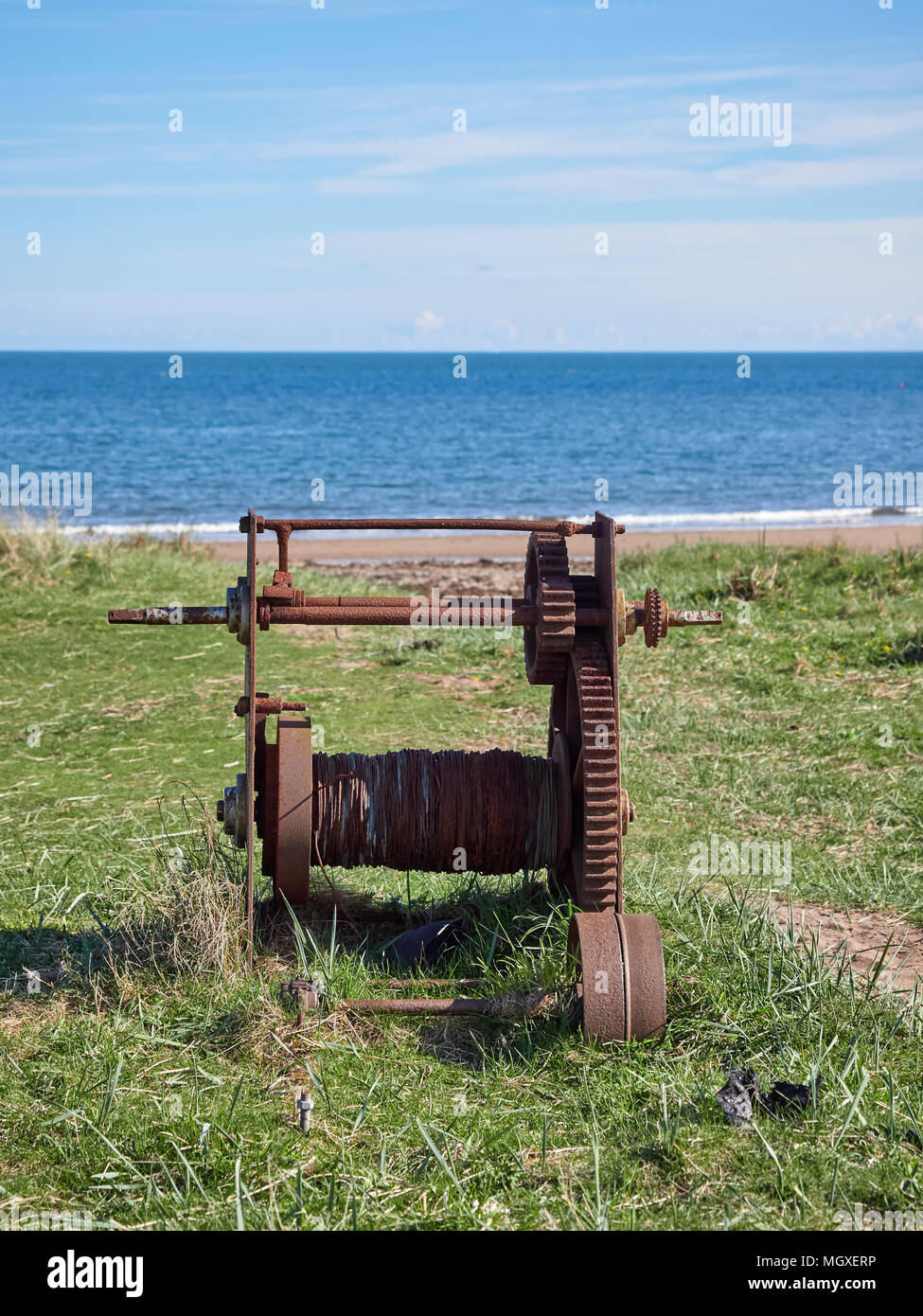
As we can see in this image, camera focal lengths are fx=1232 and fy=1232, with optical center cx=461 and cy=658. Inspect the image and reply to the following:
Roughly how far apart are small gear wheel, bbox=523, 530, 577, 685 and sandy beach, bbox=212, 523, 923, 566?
13865mm

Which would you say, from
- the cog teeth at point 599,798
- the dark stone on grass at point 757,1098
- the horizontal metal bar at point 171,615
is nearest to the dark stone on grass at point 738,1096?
the dark stone on grass at point 757,1098

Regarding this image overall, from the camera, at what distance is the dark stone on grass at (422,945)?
4848mm

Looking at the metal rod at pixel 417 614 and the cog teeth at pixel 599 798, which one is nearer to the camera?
the cog teeth at pixel 599 798

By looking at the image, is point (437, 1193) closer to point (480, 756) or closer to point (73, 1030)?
point (73, 1030)

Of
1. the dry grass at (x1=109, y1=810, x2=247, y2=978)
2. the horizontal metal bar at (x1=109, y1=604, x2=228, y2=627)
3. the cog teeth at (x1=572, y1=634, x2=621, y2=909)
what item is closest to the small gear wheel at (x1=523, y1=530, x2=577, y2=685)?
the cog teeth at (x1=572, y1=634, x2=621, y2=909)

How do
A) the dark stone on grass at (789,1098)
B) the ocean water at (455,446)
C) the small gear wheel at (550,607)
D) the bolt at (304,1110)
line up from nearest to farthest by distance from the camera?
1. the bolt at (304,1110)
2. the dark stone on grass at (789,1098)
3. the small gear wheel at (550,607)
4. the ocean water at (455,446)

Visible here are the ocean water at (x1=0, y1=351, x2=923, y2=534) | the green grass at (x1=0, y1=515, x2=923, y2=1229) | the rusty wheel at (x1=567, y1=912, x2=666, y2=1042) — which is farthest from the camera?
the ocean water at (x1=0, y1=351, x2=923, y2=534)

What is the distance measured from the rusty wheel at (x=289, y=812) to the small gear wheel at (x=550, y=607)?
3.26 feet

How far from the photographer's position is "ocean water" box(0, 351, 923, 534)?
34094 millimetres

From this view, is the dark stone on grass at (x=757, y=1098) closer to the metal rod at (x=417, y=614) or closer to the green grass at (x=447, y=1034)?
the green grass at (x=447, y=1034)

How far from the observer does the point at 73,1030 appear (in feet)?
13.9

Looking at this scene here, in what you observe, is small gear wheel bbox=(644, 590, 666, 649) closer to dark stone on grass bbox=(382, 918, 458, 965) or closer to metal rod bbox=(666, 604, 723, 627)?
metal rod bbox=(666, 604, 723, 627)

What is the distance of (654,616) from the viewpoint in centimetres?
481

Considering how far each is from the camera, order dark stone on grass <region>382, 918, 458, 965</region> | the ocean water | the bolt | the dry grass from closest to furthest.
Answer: the bolt
the dry grass
dark stone on grass <region>382, 918, 458, 965</region>
the ocean water
